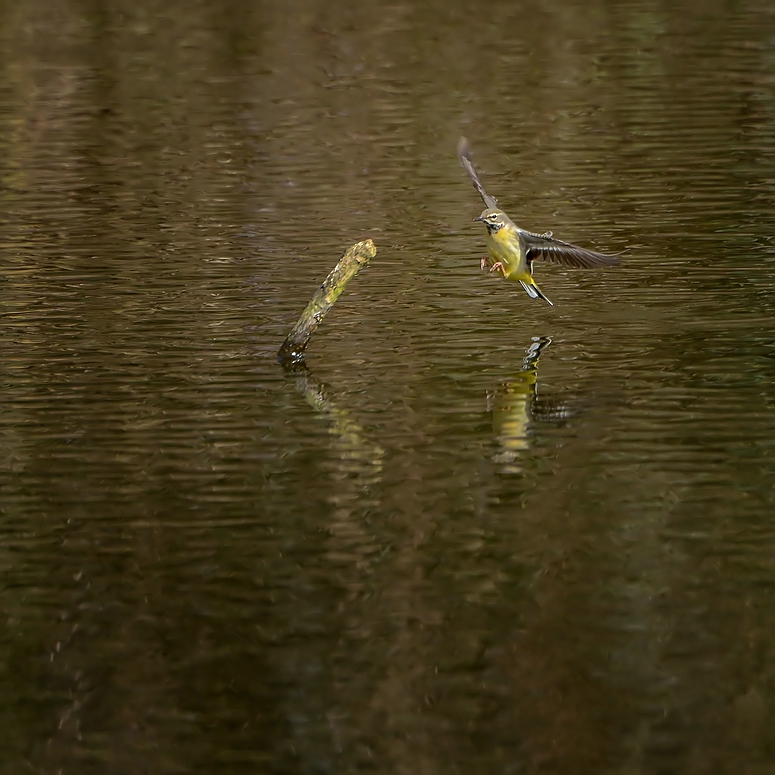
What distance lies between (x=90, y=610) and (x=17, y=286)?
6670mm

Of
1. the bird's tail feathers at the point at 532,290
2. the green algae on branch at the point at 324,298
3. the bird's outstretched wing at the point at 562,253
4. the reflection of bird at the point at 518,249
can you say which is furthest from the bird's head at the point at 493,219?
the green algae on branch at the point at 324,298

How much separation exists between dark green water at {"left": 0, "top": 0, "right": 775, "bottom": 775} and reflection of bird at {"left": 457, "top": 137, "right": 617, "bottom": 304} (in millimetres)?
555

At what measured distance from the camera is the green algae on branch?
36.0ft

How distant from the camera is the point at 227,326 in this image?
40.3 ft

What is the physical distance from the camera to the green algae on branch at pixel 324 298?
1098cm

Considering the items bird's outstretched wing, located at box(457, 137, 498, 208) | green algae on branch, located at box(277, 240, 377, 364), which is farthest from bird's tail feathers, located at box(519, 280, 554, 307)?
green algae on branch, located at box(277, 240, 377, 364)

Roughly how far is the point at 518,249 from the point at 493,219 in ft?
1.07

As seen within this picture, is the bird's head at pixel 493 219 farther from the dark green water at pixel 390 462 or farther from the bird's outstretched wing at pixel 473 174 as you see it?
the dark green water at pixel 390 462

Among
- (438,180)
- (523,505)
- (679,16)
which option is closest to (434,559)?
(523,505)

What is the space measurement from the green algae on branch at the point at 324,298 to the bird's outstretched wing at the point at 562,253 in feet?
3.58

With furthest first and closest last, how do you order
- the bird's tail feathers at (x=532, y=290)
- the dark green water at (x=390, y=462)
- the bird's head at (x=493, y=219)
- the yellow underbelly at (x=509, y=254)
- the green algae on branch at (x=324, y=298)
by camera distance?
1. the bird's tail feathers at (x=532, y=290)
2. the yellow underbelly at (x=509, y=254)
3. the bird's head at (x=493, y=219)
4. the green algae on branch at (x=324, y=298)
5. the dark green water at (x=390, y=462)

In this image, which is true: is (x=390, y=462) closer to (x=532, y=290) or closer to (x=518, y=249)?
(x=518, y=249)

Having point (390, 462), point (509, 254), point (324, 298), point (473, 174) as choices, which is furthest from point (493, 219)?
point (390, 462)

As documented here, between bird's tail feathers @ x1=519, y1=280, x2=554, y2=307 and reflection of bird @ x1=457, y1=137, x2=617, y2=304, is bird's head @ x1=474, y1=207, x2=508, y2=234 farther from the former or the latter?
bird's tail feathers @ x1=519, y1=280, x2=554, y2=307
